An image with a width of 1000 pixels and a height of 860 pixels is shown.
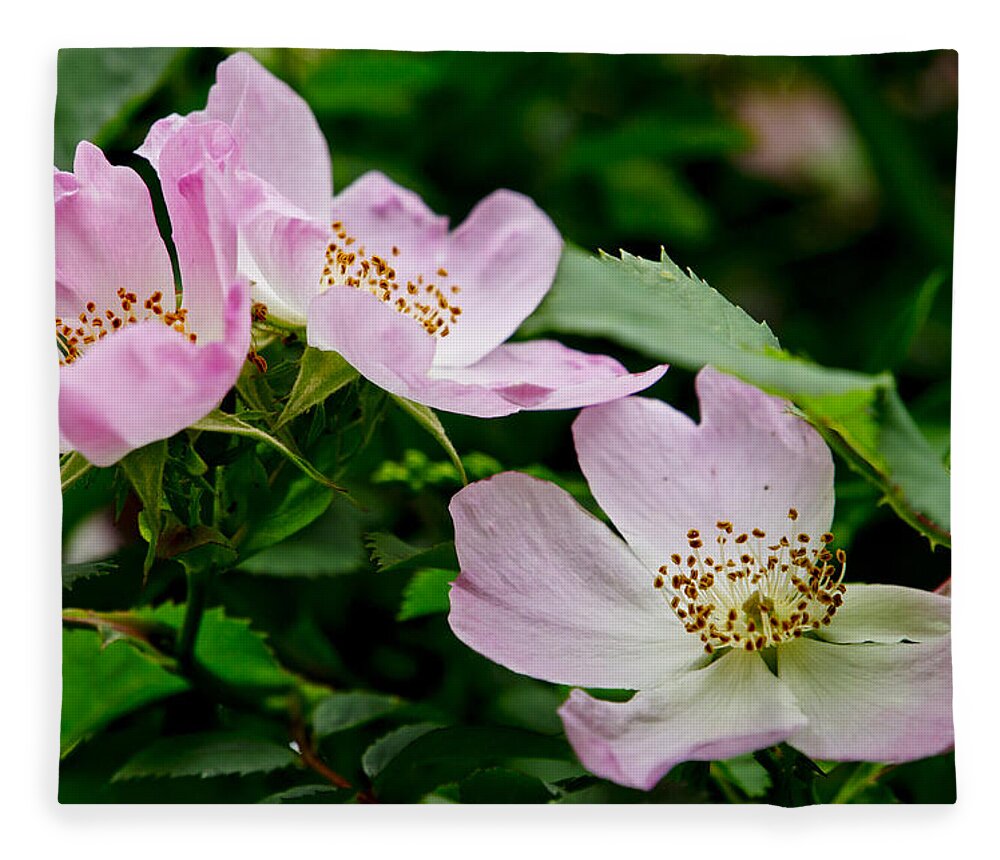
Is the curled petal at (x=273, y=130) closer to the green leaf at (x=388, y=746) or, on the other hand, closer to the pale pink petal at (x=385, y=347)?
the pale pink petal at (x=385, y=347)

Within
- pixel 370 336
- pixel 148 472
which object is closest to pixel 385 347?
pixel 370 336

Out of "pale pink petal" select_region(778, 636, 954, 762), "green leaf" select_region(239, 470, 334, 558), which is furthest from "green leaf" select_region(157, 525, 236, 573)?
"pale pink petal" select_region(778, 636, 954, 762)

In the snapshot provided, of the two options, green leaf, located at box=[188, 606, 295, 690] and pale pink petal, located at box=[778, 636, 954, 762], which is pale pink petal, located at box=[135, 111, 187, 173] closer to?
green leaf, located at box=[188, 606, 295, 690]

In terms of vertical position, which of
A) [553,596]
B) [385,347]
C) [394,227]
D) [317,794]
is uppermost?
[394,227]

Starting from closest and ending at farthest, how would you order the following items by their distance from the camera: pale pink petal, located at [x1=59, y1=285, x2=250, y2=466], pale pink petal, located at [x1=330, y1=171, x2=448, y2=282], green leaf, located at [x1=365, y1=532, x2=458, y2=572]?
pale pink petal, located at [x1=59, y1=285, x2=250, y2=466] < green leaf, located at [x1=365, y1=532, x2=458, y2=572] < pale pink petal, located at [x1=330, y1=171, x2=448, y2=282]

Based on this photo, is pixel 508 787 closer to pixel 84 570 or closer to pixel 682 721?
pixel 682 721
